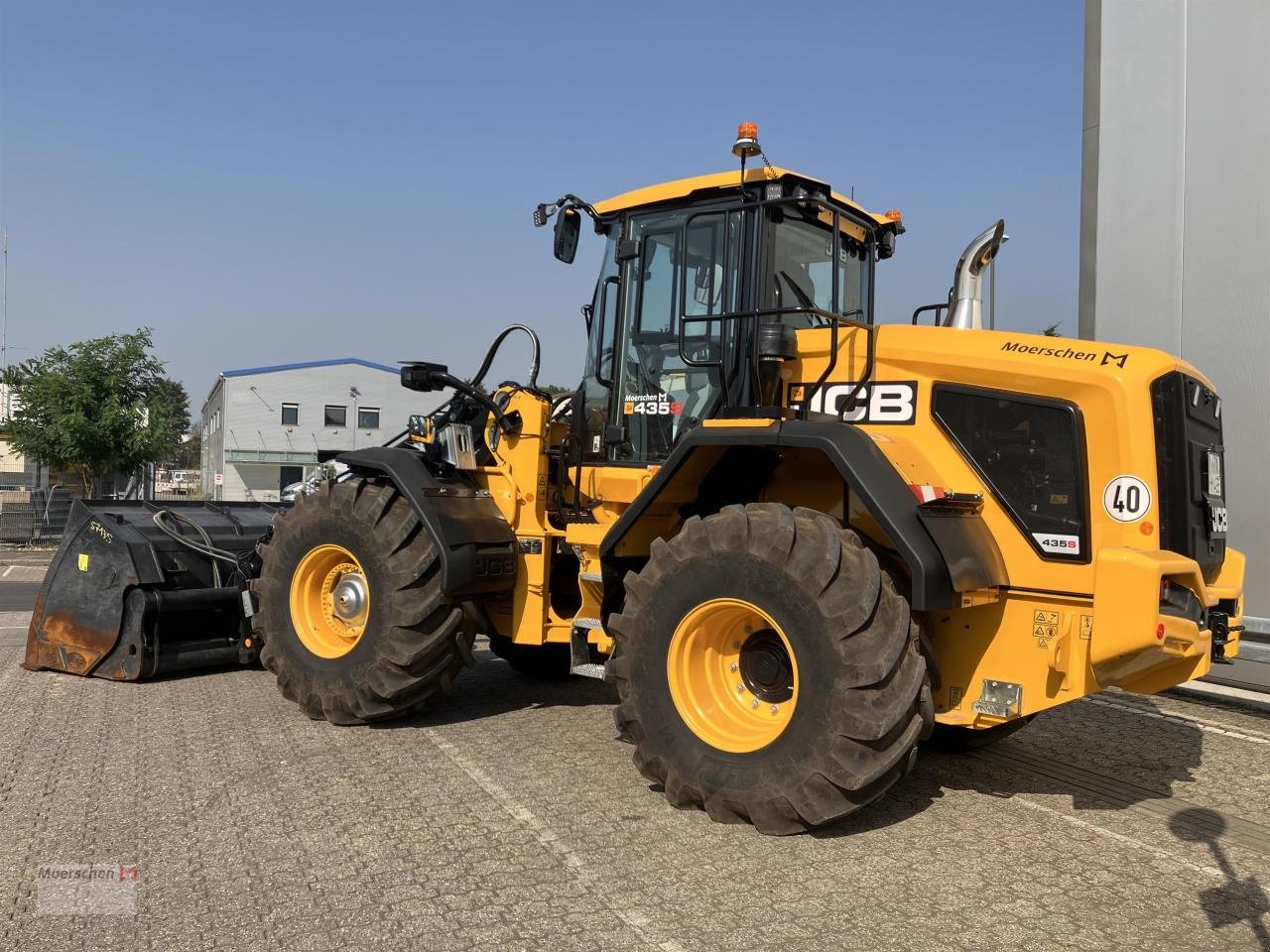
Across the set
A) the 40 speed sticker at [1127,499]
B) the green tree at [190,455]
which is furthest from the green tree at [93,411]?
the green tree at [190,455]

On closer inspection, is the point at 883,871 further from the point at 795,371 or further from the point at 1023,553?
the point at 795,371

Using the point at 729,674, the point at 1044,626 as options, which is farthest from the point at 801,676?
the point at 1044,626

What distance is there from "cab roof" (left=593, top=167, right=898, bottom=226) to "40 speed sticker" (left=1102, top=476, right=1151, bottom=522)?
7.18 feet

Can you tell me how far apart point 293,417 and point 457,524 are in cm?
4361

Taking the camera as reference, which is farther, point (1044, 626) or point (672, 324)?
point (672, 324)

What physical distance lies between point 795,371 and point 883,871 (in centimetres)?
237

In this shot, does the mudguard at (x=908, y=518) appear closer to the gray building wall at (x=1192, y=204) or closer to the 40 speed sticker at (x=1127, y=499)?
the 40 speed sticker at (x=1127, y=499)

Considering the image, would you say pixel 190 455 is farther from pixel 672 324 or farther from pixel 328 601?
pixel 672 324

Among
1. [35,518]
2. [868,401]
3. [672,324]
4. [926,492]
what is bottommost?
[35,518]

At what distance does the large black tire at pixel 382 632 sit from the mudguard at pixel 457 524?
0.12 meters

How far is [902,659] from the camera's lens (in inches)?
160

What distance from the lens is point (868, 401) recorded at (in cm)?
486

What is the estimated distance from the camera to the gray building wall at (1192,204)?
755 cm

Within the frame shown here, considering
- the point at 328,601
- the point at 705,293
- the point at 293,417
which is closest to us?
the point at 705,293
